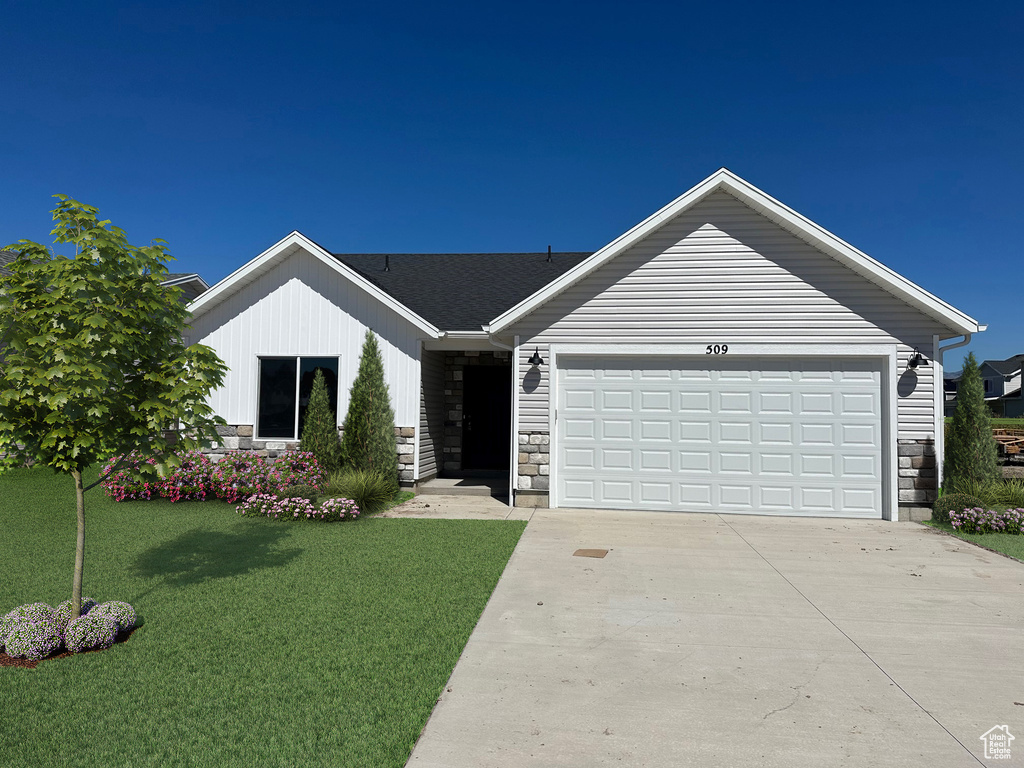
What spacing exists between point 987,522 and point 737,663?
7006mm

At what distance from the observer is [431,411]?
1238 cm

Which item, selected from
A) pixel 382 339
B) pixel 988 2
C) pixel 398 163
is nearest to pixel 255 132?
pixel 398 163

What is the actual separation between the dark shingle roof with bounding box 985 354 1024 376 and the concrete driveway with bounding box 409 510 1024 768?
6112 centimetres

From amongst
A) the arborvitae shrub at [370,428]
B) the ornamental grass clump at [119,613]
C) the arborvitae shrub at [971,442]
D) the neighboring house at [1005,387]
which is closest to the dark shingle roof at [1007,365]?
the neighboring house at [1005,387]

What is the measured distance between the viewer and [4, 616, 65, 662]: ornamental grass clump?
382cm

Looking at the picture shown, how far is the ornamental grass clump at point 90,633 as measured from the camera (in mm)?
3953

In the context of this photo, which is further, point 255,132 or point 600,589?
point 255,132

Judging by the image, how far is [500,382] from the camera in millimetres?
13695

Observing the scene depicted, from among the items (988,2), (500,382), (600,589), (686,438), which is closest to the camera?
(600,589)

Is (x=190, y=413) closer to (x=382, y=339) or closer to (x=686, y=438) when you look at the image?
(x=382, y=339)

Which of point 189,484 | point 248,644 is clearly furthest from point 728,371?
point 189,484

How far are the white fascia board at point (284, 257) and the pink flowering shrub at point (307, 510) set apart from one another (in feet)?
12.4

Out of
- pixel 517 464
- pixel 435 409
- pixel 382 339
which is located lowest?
pixel 517 464

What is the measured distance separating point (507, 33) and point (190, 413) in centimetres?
1383
